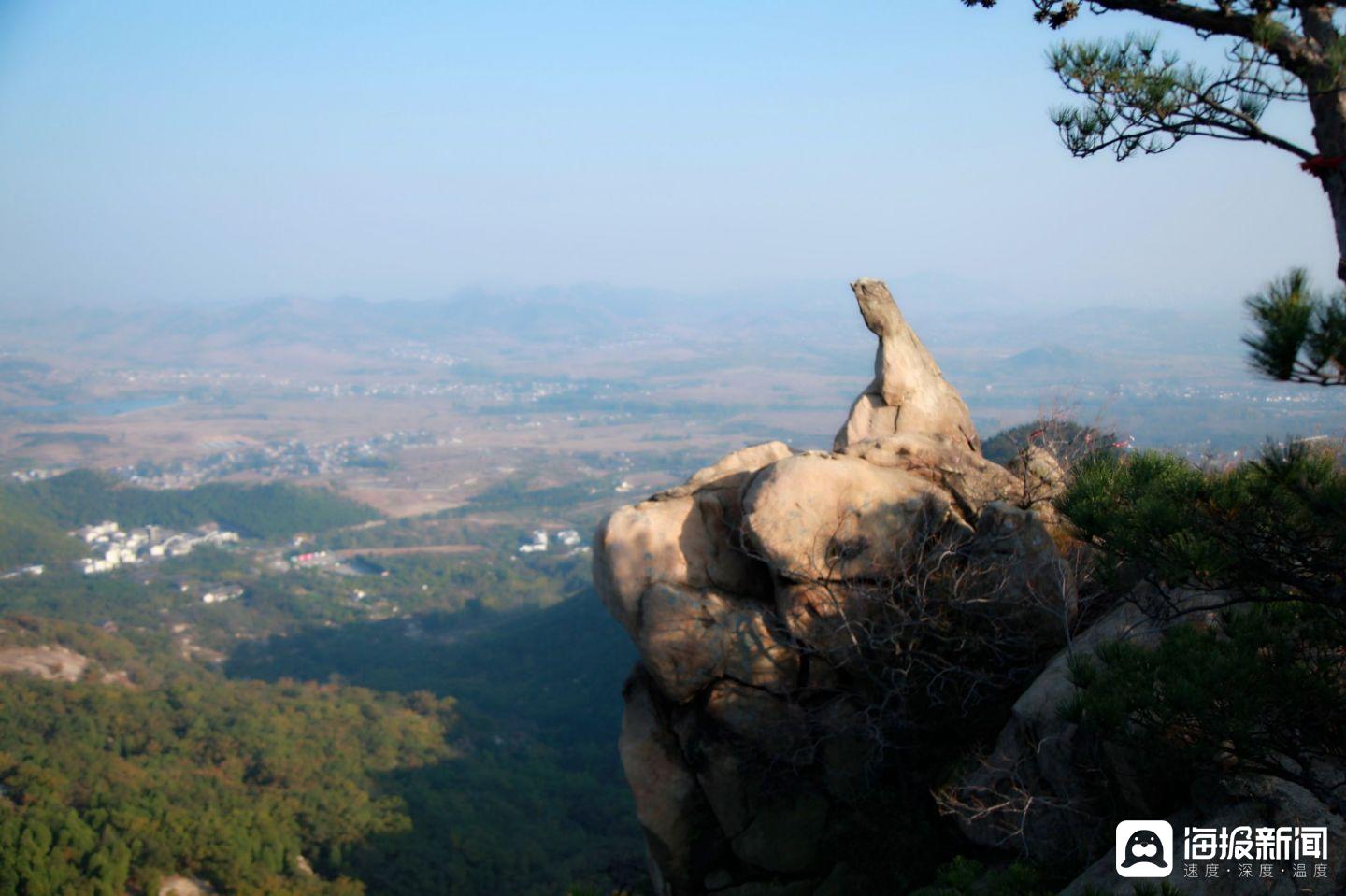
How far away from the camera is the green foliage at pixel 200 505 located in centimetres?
7194

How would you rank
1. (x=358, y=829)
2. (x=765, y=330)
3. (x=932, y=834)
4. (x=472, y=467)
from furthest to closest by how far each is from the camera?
1. (x=765, y=330)
2. (x=472, y=467)
3. (x=358, y=829)
4. (x=932, y=834)

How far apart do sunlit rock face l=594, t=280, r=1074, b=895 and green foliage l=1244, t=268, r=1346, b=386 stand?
4230 millimetres

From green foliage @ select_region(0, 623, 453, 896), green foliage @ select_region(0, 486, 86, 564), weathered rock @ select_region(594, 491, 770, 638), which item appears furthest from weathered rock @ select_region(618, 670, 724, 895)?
green foliage @ select_region(0, 486, 86, 564)

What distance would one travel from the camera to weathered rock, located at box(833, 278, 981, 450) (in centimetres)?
1033

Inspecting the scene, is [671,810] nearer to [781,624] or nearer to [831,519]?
[781,624]

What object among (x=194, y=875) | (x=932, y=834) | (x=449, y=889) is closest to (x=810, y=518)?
(x=932, y=834)

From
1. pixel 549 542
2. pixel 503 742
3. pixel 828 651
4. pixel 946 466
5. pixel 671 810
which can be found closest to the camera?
pixel 828 651

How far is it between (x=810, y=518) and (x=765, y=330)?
181 meters

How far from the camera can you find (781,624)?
861 cm

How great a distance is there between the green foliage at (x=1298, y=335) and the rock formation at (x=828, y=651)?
373 cm

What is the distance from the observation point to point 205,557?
61.7 m

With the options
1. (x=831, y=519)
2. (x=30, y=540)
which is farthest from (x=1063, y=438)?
(x=30, y=540)

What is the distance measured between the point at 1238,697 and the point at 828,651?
4164mm

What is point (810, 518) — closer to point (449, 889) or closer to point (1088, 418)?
point (1088, 418)
